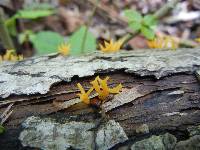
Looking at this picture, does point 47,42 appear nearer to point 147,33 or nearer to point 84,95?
point 147,33

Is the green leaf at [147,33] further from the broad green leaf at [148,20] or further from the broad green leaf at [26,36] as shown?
the broad green leaf at [26,36]

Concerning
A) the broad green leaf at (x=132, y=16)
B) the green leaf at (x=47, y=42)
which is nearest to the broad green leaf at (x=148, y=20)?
the broad green leaf at (x=132, y=16)

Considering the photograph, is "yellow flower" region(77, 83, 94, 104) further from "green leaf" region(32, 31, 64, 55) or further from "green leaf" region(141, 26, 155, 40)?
"green leaf" region(32, 31, 64, 55)

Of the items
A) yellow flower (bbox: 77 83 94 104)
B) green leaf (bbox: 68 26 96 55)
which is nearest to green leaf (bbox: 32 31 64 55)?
green leaf (bbox: 68 26 96 55)

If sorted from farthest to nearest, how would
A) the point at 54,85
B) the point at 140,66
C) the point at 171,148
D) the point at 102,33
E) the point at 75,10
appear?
the point at 75,10 → the point at 102,33 → the point at 140,66 → the point at 54,85 → the point at 171,148

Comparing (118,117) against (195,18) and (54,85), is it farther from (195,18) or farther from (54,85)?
(195,18)

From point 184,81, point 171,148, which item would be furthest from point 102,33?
point 171,148

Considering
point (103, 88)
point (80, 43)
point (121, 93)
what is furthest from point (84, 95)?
point (80, 43)
